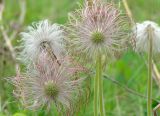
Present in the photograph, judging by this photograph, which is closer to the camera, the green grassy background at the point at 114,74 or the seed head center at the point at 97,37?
the seed head center at the point at 97,37

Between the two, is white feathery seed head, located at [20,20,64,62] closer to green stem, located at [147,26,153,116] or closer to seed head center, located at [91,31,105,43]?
seed head center, located at [91,31,105,43]

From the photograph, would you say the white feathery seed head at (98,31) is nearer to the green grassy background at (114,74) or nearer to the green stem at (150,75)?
the green stem at (150,75)

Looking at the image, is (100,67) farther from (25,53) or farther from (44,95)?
(25,53)

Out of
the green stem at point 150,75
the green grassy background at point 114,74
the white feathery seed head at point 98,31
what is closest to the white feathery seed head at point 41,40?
the white feathery seed head at point 98,31

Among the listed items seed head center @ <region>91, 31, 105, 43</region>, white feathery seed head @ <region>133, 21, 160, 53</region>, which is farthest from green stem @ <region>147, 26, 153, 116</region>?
seed head center @ <region>91, 31, 105, 43</region>

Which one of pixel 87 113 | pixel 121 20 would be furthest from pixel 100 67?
pixel 87 113
